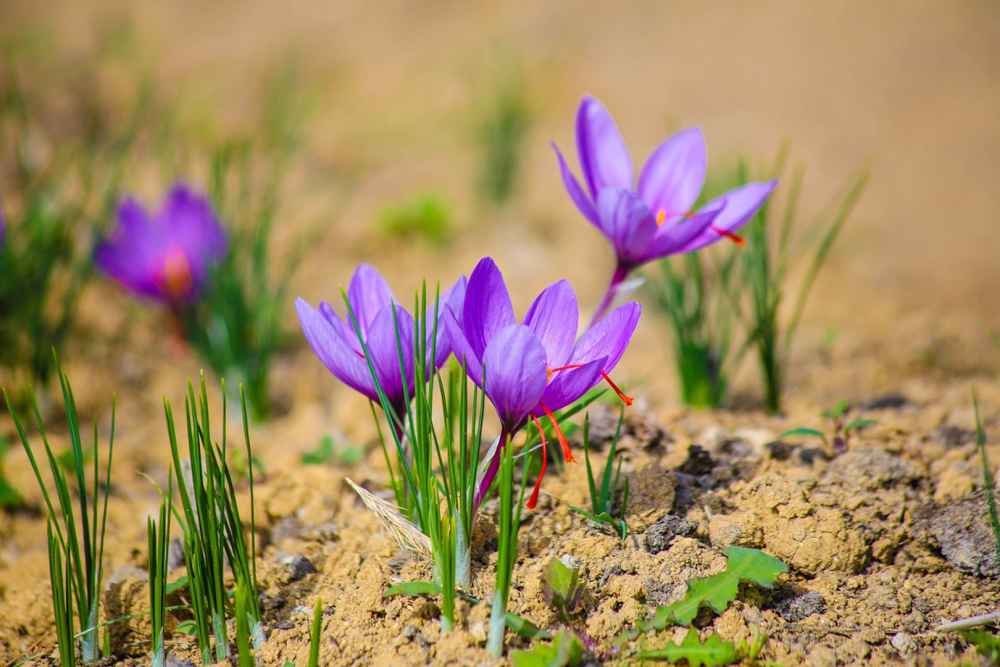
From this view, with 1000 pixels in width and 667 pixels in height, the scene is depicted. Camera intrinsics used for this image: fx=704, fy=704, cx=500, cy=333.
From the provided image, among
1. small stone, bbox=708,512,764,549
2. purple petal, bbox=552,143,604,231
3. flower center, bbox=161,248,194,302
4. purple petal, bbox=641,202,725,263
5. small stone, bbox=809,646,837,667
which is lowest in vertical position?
small stone, bbox=809,646,837,667

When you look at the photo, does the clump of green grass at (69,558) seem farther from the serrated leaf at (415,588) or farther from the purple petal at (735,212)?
the purple petal at (735,212)

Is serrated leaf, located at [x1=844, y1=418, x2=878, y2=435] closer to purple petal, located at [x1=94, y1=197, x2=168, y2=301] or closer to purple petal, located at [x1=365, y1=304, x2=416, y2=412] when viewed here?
purple petal, located at [x1=365, y1=304, x2=416, y2=412]

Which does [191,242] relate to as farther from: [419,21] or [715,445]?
[419,21]

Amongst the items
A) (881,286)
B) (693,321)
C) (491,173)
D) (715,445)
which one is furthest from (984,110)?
(715,445)

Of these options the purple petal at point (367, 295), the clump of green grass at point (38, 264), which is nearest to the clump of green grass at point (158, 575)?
the purple petal at point (367, 295)

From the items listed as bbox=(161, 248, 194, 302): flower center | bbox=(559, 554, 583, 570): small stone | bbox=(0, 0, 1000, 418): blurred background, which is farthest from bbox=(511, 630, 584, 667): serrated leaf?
bbox=(161, 248, 194, 302): flower center

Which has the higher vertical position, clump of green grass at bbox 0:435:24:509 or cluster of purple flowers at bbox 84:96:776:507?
cluster of purple flowers at bbox 84:96:776:507

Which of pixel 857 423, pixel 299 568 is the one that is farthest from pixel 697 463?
pixel 299 568

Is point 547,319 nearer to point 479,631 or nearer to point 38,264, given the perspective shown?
point 479,631
